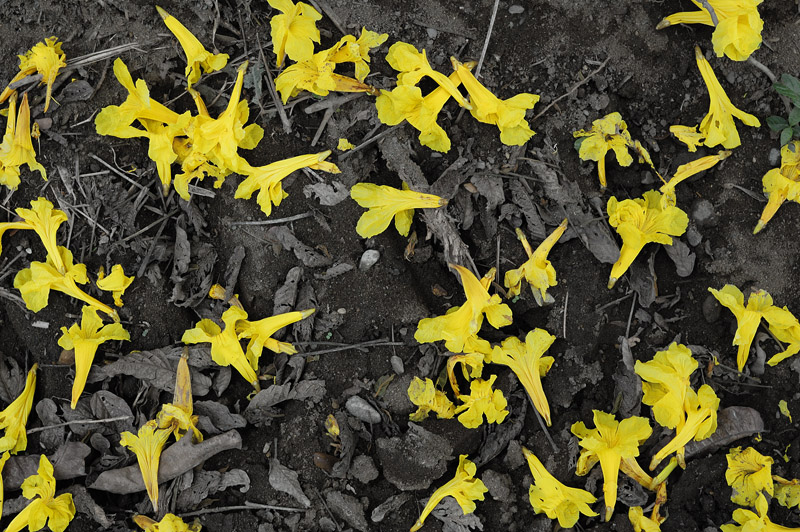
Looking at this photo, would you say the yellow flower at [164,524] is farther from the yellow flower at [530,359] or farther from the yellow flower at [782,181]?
the yellow flower at [782,181]

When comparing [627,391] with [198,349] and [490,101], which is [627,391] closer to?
[490,101]

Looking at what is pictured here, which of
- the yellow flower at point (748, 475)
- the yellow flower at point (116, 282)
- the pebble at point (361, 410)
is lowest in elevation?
the yellow flower at point (748, 475)

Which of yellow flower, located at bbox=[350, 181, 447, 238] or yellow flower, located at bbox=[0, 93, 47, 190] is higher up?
yellow flower, located at bbox=[0, 93, 47, 190]

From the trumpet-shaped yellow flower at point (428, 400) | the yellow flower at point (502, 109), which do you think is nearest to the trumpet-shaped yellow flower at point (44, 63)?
the yellow flower at point (502, 109)

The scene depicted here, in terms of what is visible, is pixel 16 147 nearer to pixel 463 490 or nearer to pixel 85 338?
pixel 85 338

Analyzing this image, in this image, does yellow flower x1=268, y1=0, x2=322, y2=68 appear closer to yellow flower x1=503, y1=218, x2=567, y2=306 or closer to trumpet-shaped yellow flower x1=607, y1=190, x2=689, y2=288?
yellow flower x1=503, y1=218, x2=567, y2=306

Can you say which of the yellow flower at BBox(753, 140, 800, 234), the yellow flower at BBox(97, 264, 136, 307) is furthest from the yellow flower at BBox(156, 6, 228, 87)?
the yellow flower at BBox(753, 140, 800, 234)

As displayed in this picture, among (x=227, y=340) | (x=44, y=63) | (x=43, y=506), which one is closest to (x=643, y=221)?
(x=227, y=340)
